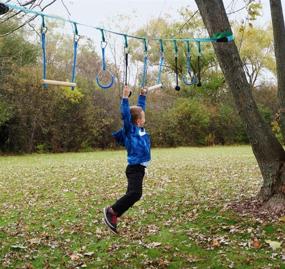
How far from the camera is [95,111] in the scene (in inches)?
1192

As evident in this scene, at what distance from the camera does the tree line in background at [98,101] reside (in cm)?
2756

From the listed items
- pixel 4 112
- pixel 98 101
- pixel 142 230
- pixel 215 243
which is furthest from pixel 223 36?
pixel 98 101

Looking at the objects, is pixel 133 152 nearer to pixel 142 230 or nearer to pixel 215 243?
pixel 215 243

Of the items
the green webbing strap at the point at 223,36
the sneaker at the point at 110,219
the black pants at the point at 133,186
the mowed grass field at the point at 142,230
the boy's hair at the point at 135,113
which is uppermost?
the green webbing strap at the point at 223,36

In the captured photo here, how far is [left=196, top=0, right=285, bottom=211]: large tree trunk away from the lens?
22.9ft

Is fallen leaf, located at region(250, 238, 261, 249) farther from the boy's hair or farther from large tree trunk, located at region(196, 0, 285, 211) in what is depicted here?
the boy's hair

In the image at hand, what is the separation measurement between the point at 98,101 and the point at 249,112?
24372 mm

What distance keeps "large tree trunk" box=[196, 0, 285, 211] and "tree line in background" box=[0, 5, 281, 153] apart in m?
15.9

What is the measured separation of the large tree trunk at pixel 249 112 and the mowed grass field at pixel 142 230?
661mm

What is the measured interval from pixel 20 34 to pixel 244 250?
28.5 metres

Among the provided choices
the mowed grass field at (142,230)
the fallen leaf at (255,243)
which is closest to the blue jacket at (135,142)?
the mowed grass field at (142,230)

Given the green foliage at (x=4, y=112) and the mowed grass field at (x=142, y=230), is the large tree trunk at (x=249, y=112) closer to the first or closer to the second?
the mowed grass field at (x=142, y=230)

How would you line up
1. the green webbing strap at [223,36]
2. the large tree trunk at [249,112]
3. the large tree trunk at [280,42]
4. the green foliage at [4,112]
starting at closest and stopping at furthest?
the green webbing strap at [223,36], the large tree trunk at [249,112], the large tree trunk at [280,42], the green foliage at [4,112]

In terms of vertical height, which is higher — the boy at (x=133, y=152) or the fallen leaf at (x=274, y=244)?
the boy at (x=133, y=152)
